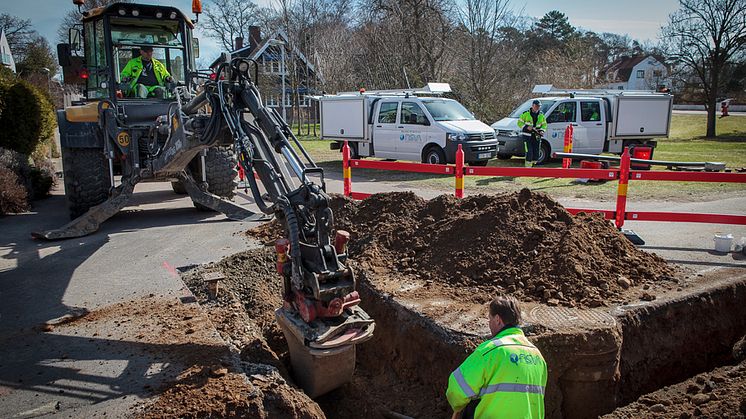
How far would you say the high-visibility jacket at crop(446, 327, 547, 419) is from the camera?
309cm

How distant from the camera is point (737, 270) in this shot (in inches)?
264

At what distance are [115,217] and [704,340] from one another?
963cm

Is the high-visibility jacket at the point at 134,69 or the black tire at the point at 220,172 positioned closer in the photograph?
the high-visibility jacket at the point at 134,69

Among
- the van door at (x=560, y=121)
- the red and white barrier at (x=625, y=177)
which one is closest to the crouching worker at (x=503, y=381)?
the red and white barrier at (x=625, y=177)

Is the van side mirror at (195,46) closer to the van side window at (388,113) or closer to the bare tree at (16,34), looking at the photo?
the van side window at (388,113)

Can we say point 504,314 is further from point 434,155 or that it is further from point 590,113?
point 590,113

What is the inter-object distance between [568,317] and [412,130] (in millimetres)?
11010

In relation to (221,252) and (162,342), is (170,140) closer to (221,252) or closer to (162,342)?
(221,252)

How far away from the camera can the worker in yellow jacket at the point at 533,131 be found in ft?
50.8

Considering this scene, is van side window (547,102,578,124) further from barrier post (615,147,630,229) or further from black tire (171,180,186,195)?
black tire (171,180,186,195)

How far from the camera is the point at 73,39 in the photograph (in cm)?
890

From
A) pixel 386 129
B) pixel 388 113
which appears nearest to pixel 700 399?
pixel 386 129

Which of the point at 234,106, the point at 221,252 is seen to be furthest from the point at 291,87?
the point at 234,106

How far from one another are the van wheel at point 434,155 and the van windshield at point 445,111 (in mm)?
884
